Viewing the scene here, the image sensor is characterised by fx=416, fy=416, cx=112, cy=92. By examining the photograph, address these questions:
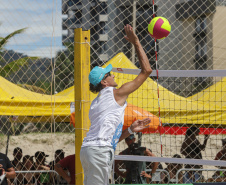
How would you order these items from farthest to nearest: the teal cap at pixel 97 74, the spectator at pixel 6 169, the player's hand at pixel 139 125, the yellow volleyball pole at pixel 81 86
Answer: the spectator at pixel 6 169, the yellow volleyball pole at pixel 81 86, the player's hand at pixel 139 125, the teal cap at pixel 97 74

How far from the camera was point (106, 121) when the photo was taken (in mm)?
3367

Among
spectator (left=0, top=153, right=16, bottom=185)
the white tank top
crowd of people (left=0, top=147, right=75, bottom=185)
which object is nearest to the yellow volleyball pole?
crowd of people (left=0, top=147, right=75, bottom=185)

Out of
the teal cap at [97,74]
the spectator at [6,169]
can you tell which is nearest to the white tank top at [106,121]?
the teal cap at [97,74]

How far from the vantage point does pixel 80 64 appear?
14.8ft

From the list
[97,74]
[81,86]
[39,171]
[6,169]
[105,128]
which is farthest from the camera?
[39,171]

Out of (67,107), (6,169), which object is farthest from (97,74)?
(67,107)

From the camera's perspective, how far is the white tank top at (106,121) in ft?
11.0

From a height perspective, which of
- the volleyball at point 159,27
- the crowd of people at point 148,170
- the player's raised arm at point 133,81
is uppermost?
the volleyball at point 159,27

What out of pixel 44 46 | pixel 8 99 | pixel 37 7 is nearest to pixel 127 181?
pixel 8 99

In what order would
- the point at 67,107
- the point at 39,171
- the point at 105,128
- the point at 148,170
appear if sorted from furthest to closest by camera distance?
1. the point at 148,170
2. the point at 67,107
3. the point at 39,171
4. the point at 105,128

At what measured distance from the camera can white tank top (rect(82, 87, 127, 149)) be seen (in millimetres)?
3357

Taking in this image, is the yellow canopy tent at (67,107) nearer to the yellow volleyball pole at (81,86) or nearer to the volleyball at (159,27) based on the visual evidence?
the yellow volleyball pole at (81,86)

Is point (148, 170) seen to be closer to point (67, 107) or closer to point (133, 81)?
point (67, 107)

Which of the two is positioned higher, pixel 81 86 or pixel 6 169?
pixel 81 86
